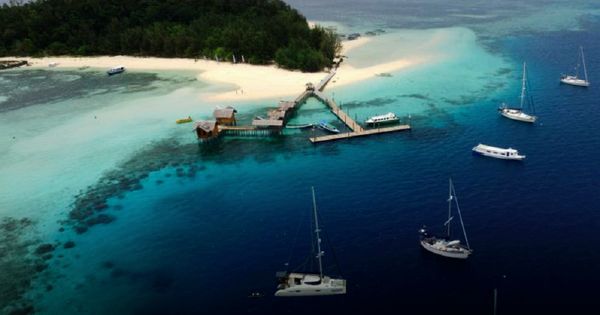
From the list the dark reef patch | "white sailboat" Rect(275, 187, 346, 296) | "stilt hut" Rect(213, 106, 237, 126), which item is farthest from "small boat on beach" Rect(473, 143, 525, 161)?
the dark reef patch

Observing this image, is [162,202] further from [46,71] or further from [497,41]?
[497,41]

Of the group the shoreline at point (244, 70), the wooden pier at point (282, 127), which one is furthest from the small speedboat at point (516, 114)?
the shoreline at point (244, 70)

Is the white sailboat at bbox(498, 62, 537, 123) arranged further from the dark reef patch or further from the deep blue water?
the dark reef patch

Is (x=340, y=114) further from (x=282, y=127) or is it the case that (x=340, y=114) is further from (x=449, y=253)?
(x=449, y=253)

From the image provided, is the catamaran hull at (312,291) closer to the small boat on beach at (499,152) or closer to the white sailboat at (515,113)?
the small boat on beach at (499,152)

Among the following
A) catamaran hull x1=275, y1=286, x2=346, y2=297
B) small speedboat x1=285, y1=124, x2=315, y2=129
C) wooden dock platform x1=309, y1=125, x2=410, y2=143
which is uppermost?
small speedboat x1=285, y1=124, x2=315, y2=129

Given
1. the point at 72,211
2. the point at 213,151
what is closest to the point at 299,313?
the point at 72,211
